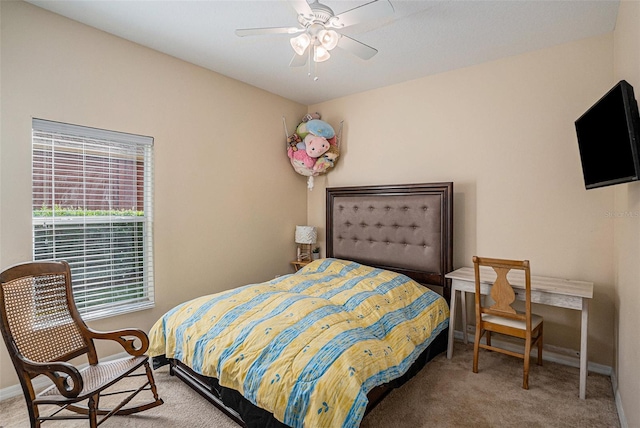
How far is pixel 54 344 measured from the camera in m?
1.92

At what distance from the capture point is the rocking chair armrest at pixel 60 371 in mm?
1630

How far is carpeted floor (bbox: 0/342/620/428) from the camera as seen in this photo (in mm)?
1991

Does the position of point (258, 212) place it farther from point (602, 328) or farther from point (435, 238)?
point (602, 328)

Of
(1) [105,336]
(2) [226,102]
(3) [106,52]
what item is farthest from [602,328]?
(3) [106,52]

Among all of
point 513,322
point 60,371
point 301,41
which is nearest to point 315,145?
point 301,41

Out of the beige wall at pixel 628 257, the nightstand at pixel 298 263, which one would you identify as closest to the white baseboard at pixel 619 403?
the beige wall at pixel 628 257

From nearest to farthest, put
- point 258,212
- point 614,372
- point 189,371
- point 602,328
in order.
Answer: point 189,371 → point 614,372 → point 602,328 → point 258,212

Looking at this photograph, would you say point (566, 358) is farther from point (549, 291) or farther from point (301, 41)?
point (301, 41)

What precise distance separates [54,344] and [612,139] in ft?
11.0

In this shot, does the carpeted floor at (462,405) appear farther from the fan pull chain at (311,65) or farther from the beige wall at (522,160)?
the fan pull chain at (311,65)

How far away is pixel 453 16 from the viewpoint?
7.78 ft

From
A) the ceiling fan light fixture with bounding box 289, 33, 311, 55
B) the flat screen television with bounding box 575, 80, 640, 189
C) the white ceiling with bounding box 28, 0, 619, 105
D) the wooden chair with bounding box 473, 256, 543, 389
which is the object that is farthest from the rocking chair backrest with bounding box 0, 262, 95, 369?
the flat screen television with bounding box 575, 80, 640, 189

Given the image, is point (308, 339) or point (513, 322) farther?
point (513, 322)

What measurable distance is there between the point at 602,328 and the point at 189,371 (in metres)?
3.17
